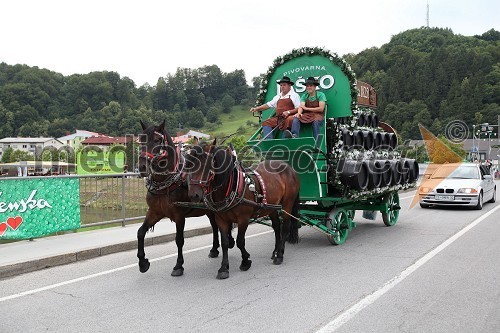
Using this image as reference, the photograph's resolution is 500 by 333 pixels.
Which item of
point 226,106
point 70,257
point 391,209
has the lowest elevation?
point 70,257

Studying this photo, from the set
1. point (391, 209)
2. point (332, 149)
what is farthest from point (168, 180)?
point (391, 209)

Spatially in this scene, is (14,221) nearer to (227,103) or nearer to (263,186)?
(263,186)

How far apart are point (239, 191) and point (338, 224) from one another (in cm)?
321

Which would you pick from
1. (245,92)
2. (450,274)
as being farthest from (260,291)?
(245,92)

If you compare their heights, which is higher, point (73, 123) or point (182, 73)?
point (182, 73)

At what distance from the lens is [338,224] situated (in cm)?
900

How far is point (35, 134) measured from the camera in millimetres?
108750

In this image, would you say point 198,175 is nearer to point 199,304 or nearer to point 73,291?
point 199,304

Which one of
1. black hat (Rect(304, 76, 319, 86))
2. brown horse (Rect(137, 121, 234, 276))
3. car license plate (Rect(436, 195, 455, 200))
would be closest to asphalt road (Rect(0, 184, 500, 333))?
brown horse (Rect(137, 121, 234, 276))

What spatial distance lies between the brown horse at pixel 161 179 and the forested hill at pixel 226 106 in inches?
3300

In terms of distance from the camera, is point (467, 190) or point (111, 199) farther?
point (467, 190)

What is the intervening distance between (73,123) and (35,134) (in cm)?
908

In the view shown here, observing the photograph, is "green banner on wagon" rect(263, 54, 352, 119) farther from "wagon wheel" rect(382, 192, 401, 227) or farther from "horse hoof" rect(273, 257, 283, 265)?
"horse hoof" rect(273, 257, 283, 265)

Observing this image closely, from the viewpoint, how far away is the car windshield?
1638 cm
